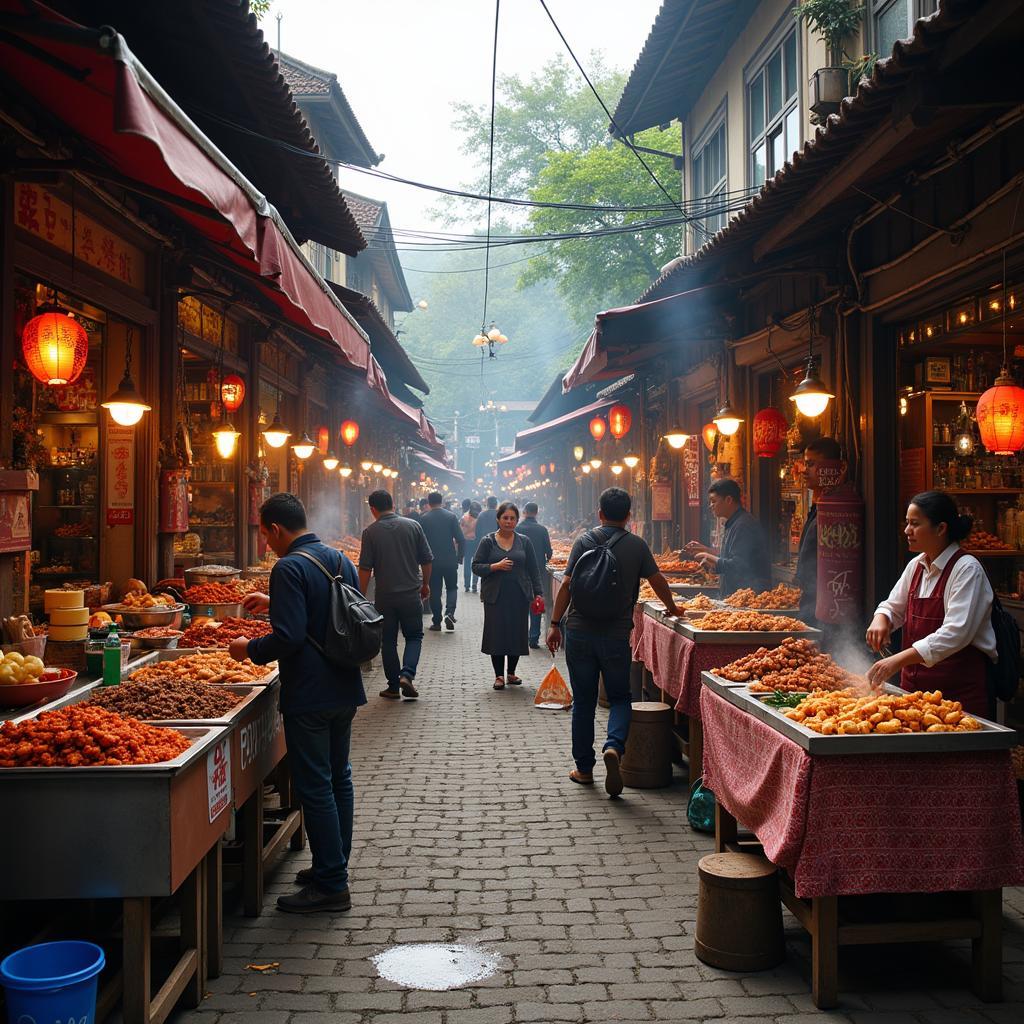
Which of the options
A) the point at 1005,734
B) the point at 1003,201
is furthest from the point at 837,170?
the point at 1005,734

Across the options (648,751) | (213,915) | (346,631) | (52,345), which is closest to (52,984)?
(213,915)

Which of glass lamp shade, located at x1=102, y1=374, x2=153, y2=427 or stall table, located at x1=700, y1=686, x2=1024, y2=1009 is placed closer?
stall table, located at x1=700, y1=686, x2=1024, y2=1009

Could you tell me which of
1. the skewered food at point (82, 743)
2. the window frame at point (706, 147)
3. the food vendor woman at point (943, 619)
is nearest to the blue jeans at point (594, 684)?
the food vendor woman at point (943, 619)

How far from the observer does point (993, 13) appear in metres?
4.49

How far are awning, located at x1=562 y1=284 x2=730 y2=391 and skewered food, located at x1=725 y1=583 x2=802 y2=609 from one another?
3054mm

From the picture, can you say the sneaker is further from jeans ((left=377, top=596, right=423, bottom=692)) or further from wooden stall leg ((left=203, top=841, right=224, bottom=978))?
jeans ((left=377, top=596, right=423, bottom=692))

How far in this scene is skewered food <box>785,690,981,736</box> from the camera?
14.1 feet

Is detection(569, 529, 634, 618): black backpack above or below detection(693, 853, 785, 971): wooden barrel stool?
above

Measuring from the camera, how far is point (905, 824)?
425 cm

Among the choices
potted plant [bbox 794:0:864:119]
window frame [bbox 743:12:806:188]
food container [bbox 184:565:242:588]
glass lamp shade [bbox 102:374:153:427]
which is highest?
window frame [bbox 743:12:806:188]

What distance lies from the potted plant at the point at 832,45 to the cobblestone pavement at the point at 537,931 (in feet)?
21.3

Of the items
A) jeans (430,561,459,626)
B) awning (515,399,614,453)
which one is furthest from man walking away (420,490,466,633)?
awning (515,399,614,453)

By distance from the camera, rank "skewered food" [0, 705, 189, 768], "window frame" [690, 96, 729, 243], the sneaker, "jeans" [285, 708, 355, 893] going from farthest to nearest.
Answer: "window frame" [690, 96, 729, 243] < the sneaker < "jeans" [285, 708, 355, 893] < "skewered food" [0, 705, 189, 768]

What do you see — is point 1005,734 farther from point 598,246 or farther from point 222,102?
point 598,246
